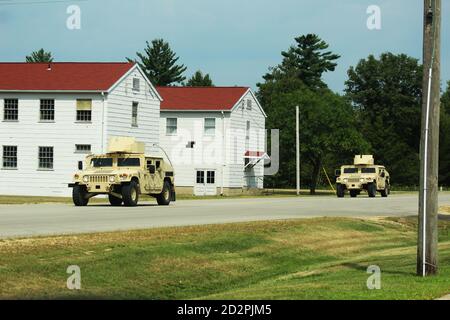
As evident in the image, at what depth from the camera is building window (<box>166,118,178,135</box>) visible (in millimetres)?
62875

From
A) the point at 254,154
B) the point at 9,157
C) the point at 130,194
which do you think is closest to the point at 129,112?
the point at 9,157

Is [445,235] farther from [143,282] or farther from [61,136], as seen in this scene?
[61,136]

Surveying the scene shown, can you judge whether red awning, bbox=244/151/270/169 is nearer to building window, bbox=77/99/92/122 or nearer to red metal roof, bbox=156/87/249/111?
red metal roof, bbox=156/87/249/111

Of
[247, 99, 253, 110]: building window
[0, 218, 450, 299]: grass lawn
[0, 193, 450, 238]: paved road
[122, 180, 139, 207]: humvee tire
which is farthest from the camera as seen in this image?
[247, 99, 253, 110]: building window

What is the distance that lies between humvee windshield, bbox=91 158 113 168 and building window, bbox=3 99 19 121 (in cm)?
1763

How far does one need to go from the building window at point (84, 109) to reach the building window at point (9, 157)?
4486 millimetres

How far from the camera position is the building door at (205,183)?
61719 millimetres

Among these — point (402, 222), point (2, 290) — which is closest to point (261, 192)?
point (402, 222)

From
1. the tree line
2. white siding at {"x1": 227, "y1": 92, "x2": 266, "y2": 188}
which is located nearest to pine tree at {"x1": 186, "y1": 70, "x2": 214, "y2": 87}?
the tree line

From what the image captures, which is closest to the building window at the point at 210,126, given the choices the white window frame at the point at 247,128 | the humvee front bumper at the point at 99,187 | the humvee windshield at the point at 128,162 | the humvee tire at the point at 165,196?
the white window frame at the point at 247,128

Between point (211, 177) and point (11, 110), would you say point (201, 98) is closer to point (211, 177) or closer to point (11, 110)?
point (211, 177)

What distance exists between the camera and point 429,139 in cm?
1451

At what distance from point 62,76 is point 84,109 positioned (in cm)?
322

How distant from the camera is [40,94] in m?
51.4
